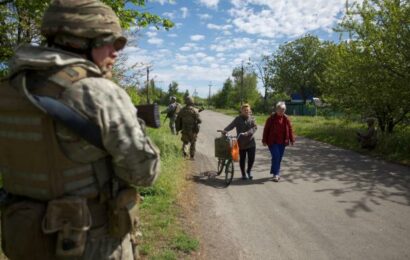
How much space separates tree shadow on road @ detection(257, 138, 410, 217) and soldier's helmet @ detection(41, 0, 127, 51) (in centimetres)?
615

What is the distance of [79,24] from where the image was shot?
1.95 metres

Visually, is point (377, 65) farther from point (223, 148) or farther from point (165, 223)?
point (165, 223)

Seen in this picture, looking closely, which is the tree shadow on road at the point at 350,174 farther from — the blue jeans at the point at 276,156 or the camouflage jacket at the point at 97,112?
the camouflage jacket at the point at 97,112

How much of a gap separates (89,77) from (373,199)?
7442mm

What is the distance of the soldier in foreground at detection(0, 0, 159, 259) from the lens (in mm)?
1862

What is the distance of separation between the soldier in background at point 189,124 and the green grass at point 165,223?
335 cm

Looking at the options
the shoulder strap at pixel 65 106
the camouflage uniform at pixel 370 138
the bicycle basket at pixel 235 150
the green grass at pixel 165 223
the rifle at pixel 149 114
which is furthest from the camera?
the camouflage uniform at pixel 370 138

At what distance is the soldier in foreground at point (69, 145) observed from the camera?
73.3 inches

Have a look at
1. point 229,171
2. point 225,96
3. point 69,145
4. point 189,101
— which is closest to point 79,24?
point 69,145

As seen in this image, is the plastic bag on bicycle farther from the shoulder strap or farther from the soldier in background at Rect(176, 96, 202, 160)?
the shoulder strap

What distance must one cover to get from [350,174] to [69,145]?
999 cm

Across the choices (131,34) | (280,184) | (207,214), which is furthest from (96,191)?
(131,34)

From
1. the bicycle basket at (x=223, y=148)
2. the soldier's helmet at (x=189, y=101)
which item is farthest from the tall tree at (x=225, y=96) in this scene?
the bicycle basket at (x=223, y=148)

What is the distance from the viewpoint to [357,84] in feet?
54.5
